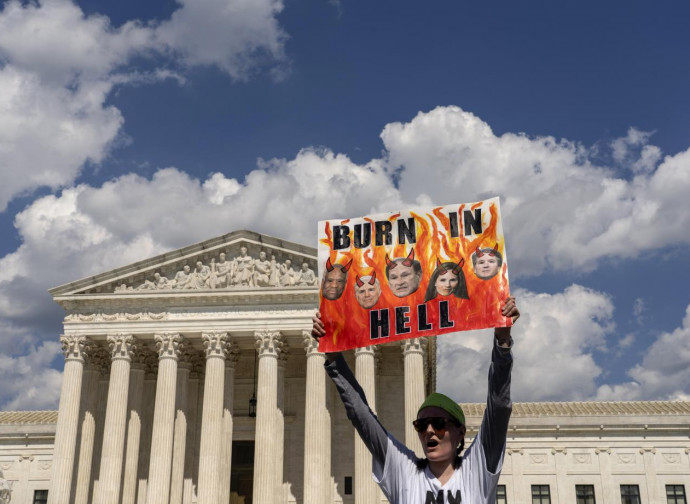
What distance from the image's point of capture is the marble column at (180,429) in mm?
44091

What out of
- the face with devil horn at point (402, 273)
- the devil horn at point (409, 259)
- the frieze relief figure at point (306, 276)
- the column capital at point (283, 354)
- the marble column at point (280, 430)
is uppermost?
the frieze relief figure at point (306, 276)

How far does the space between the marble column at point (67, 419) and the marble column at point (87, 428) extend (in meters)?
0.91

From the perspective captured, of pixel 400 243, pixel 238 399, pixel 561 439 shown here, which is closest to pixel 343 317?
pixel 400 243

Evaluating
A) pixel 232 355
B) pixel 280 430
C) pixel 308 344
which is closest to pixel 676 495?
pixel 308 344

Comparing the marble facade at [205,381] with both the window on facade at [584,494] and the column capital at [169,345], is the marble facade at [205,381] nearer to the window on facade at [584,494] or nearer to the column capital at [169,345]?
the column capital at [169,345]

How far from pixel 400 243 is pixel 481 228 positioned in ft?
2.80

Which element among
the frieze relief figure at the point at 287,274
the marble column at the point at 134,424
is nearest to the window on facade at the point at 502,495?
the frieze relief figure at the point at 287,274

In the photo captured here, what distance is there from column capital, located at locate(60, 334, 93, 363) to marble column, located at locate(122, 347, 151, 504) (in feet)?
9.17

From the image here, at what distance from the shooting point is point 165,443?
138 ft

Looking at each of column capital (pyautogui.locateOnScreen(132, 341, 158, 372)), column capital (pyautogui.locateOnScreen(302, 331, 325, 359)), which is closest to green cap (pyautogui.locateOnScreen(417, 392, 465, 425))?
column capital (pyautogui.locateOnScreen(302, 331, 325, 359))

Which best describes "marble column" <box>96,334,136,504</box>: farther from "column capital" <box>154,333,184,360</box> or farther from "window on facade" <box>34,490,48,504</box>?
"window on facade" <box>34,490,48,504</box>

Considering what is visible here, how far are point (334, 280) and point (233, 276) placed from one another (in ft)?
123

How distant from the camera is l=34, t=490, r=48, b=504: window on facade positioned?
53000 millimetres

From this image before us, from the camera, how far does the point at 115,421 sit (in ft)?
141
